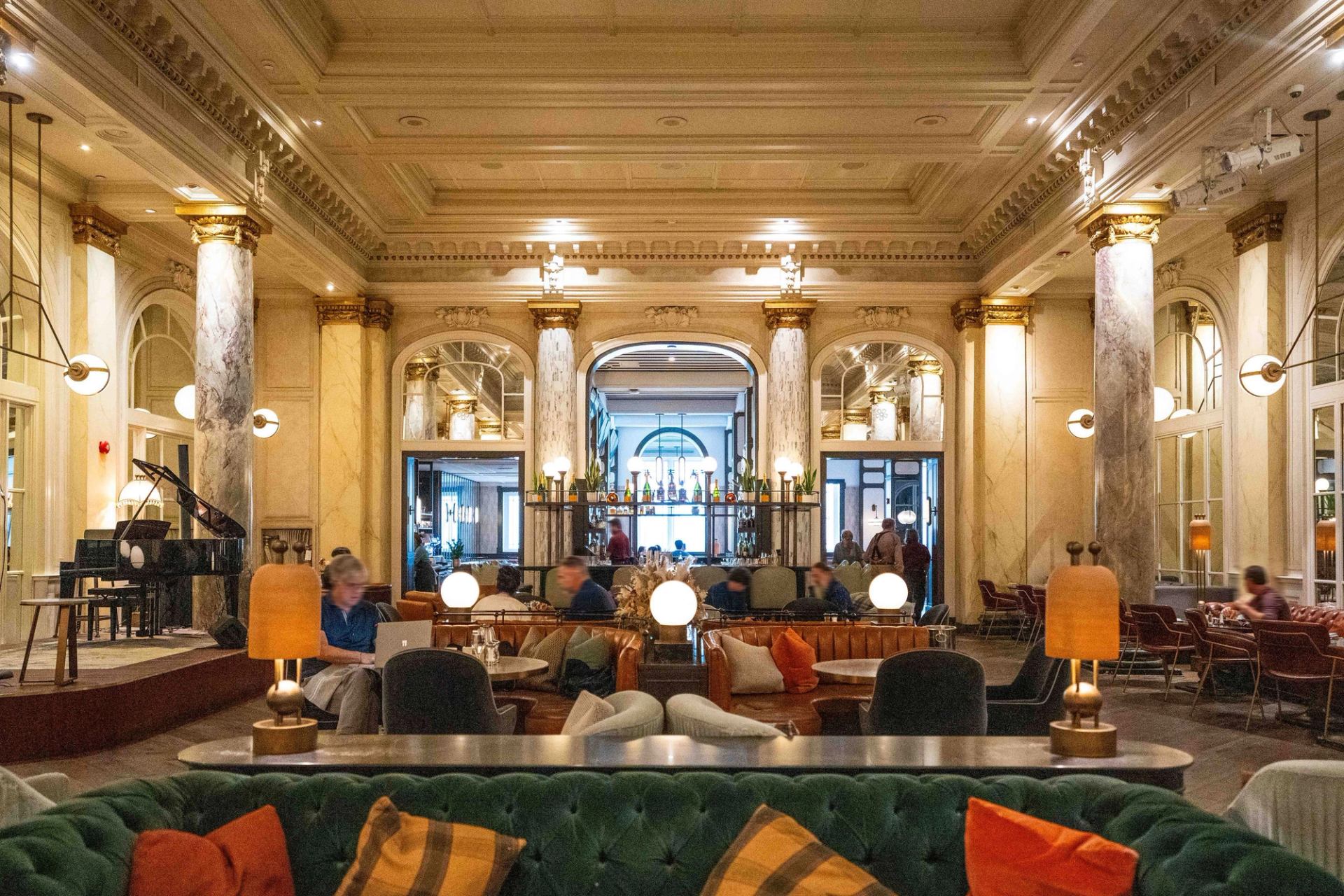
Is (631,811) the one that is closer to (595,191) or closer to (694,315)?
(595,191)

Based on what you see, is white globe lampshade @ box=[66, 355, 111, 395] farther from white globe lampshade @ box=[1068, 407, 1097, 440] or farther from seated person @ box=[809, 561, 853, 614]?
white globe lampshade @ box=[1068, 407, 1097, 440]

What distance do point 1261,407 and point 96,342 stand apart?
12787 mm

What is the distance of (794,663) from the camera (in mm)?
7281

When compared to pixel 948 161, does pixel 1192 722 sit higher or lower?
lower

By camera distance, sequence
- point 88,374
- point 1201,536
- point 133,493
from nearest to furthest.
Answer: point 88,374, point 133,493, point 1201,536

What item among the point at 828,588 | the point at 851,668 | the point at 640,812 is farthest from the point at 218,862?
the point at 828,588

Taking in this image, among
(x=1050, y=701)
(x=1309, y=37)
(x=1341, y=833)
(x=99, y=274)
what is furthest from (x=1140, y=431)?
(x=99, y=274)

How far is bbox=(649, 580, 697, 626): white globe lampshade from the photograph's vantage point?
6.03 metres

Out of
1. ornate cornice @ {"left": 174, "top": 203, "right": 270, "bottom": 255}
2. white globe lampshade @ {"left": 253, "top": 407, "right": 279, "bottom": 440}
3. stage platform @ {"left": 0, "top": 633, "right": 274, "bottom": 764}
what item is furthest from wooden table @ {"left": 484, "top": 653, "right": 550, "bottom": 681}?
white globe lampshade @ {"left": 253, "top": 407, "right": 279, "bottom": 440}

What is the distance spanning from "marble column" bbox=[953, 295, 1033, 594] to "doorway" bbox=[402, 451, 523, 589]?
22.3ft

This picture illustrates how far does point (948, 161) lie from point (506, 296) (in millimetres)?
6835

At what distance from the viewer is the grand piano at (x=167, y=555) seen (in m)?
9.45

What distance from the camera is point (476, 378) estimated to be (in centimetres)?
1648

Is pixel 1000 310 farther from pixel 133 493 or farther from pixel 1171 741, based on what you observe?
pixel 133 493
